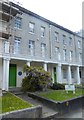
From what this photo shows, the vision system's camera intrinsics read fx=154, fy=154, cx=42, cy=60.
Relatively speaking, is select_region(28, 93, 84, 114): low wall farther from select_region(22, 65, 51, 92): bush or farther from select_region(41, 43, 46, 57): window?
select_region(41, 43, 46, 57): window

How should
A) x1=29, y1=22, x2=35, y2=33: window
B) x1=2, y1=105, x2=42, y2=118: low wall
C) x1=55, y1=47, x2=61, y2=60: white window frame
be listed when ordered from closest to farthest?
1. x1=2, y1=105, x2=42, y2=118: low wall
2. x1=29, y1=22, x2=35, y2=33: window
3. x1=55, y1=47, x2=61, y2=60: white window frame

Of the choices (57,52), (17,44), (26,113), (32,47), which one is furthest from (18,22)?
(26,113)

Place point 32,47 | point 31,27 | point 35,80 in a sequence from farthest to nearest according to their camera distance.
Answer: point 31,27 < point 32,47 < point 35,80

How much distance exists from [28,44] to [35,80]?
5732 millimetres

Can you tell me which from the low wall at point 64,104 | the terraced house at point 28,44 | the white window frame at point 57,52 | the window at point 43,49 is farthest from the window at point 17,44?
the white window frame at point 57,52

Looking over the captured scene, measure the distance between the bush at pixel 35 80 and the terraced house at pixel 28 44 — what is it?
1995 millimetres

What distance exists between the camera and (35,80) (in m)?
14.8

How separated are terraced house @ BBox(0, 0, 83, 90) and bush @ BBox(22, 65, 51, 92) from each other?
2.00 metres

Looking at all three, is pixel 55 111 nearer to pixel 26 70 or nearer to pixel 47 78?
pixel 47 78

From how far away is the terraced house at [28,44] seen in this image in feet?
50.4

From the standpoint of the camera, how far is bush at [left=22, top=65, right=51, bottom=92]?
48.4 feet

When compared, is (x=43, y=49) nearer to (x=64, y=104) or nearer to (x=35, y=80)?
(x=35, y=80)

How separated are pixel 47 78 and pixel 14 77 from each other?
4.94 m

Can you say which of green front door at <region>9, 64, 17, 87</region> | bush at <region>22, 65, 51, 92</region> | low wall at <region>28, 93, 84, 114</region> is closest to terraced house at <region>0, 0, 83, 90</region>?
green front door at <region>9, 64, 17, 87</region>
